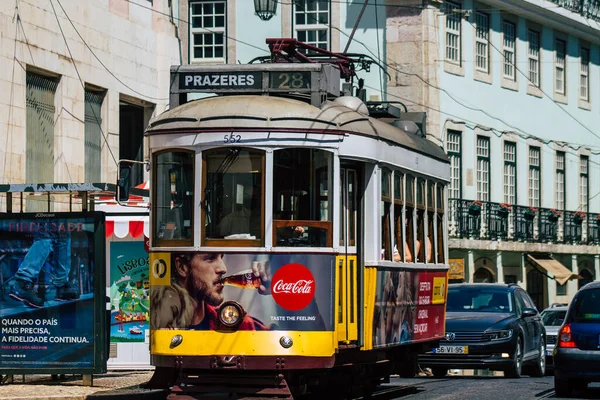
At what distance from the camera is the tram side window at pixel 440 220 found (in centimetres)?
1948

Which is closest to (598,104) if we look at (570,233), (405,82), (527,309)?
(570,233)

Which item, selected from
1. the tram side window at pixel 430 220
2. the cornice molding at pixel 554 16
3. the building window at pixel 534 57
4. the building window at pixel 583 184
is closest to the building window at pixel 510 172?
the building window at pixel 534 57

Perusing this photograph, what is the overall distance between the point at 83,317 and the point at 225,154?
396 centimetres

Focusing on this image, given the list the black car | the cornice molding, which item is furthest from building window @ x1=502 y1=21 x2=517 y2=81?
the black car

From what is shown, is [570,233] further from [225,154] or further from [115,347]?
[225,154]

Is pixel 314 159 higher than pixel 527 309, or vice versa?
pixel 314 159

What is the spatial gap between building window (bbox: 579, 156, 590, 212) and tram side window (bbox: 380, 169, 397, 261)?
3332 cm

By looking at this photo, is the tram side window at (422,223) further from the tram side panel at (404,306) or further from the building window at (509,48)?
the building window at (509,48)

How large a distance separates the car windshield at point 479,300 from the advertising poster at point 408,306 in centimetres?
515

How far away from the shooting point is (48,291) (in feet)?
61.2

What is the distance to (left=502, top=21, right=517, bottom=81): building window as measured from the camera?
4425cm

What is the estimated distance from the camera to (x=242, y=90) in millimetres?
16547

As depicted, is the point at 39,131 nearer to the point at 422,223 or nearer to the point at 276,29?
the point at 422,223

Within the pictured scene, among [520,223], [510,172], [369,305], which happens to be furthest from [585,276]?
[369,305]
